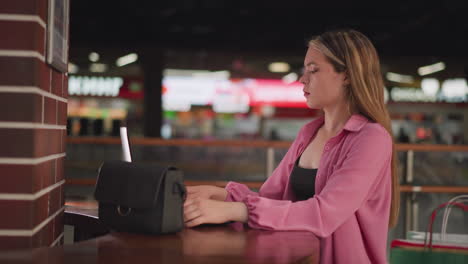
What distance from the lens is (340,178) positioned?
184 centimetres

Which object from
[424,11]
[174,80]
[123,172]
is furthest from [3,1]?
[174,80]

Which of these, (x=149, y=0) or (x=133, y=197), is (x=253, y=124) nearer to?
(x=149, y=0)

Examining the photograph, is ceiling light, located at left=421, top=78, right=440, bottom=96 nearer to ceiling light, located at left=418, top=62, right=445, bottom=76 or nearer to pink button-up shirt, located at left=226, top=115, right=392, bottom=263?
ceiling light, located at left=418, top=62, right=445, bottom=76

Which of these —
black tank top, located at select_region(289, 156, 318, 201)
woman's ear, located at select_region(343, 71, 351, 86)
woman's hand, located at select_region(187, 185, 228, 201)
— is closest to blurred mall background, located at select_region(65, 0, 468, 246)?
woman's hand, located at select_region(187, 185, 228, 201)

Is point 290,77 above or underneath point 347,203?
above

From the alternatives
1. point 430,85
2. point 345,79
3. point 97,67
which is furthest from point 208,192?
point 430,85

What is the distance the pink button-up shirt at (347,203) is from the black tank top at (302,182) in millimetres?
54

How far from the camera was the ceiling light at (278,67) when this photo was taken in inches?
657

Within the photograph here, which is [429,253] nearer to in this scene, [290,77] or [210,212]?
[210,212]

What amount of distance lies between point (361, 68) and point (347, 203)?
439 millimetres

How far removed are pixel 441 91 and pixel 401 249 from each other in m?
16.3

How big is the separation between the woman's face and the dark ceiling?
24.2 feet

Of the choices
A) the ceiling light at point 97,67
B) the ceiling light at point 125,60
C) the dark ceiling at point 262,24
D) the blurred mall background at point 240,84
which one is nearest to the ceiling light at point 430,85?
the blurred mall background at point 240,84

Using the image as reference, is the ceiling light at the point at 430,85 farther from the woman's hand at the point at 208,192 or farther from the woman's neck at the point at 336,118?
the woman's hand at the point at 208,192
